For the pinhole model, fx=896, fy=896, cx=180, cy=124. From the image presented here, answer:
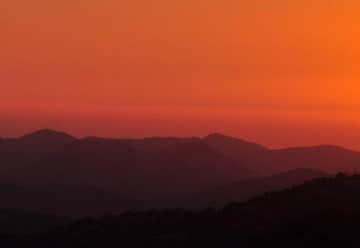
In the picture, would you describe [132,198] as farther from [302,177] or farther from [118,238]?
[118,238]

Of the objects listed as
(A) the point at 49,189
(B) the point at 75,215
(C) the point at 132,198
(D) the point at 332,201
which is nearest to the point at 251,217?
(D) the point at 332,201

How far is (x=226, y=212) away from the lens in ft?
215

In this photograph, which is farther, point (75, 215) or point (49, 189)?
point (49, 189)

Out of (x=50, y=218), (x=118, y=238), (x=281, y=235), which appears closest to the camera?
(x=281, y=235)

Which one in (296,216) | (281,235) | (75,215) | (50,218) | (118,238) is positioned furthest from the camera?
(75,215)

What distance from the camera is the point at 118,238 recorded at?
62688 mm

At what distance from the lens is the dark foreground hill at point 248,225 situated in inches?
2076

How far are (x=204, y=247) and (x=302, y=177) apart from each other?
10944 cm

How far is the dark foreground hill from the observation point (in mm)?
52719

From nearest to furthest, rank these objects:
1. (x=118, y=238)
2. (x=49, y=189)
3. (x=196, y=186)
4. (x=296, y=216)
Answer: (x=296, y=216), (x=118, y=238), (x=49, y=189), (x=196, y=186)

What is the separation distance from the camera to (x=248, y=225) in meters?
60.0

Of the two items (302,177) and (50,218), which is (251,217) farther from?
(302,177)

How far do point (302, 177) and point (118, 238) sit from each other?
340ft

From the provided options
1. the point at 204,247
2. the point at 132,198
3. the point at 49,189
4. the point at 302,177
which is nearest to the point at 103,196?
the point at 132,198
